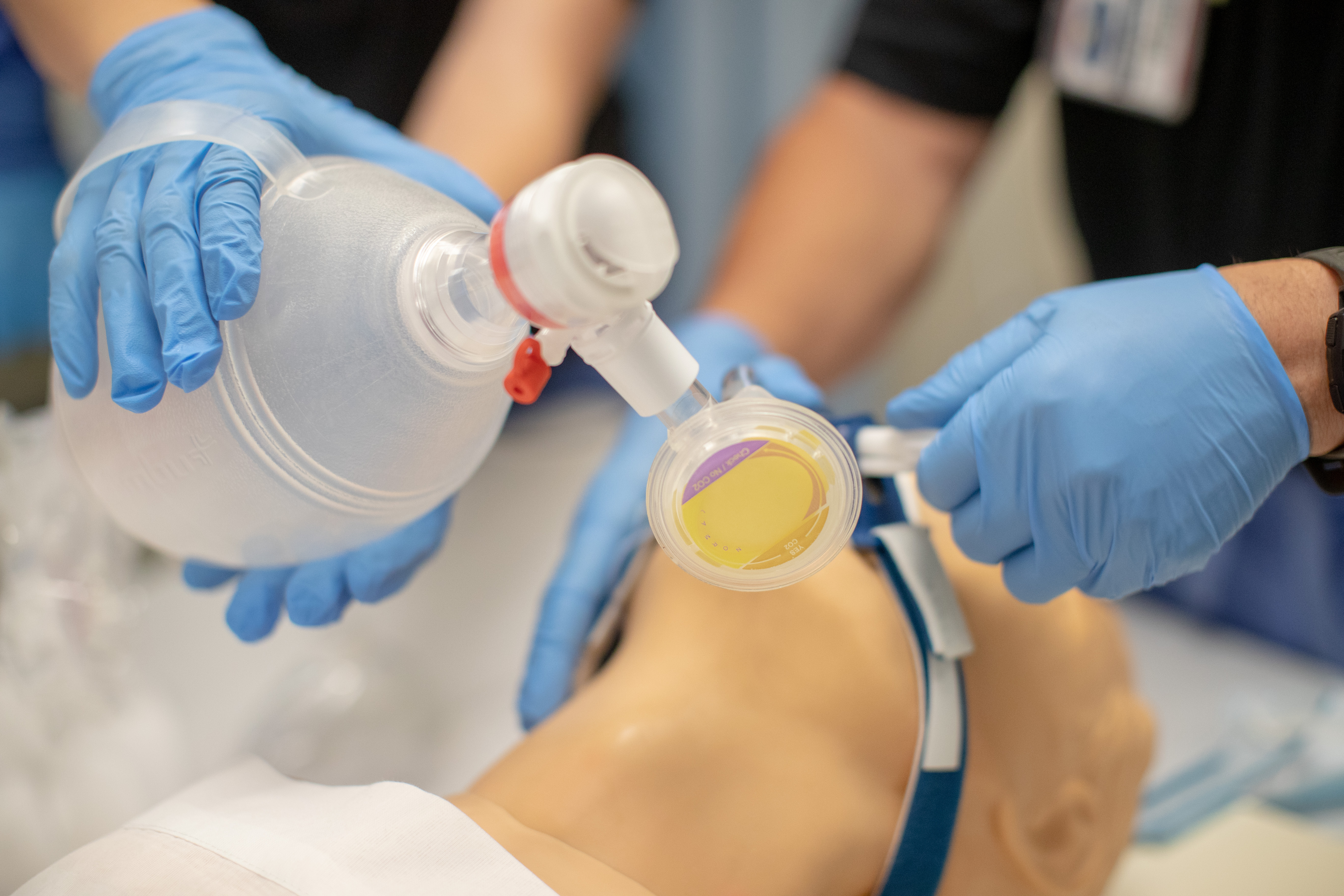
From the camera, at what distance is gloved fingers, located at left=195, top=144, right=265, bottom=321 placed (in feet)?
2.15

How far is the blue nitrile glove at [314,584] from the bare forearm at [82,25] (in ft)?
1.81

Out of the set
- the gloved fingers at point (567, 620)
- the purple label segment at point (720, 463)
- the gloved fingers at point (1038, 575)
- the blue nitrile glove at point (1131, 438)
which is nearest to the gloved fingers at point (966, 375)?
the blue nitrile glove at point (1131, 438)

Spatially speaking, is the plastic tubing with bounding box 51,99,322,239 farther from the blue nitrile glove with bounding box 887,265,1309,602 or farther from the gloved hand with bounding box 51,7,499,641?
the blue nitrile glove with bounding box 887,265,1309,602

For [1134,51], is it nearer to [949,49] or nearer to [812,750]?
[949,49]

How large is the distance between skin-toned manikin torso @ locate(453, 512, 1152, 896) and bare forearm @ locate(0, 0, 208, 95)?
2.55 ft

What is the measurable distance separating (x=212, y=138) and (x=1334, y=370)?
89 cm

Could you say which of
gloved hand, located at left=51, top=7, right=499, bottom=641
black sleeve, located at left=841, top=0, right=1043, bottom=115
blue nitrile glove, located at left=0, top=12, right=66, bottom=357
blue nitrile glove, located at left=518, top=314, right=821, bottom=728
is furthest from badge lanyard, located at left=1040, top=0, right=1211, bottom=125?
blue nitrile glove, located at left=0, top=12, right=66, bottom=357

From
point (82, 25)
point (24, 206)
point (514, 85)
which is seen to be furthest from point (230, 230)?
point (24, 206)

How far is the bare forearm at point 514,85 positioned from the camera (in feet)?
4.19

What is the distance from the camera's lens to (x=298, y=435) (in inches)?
26.3

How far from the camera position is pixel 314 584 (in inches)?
35.6

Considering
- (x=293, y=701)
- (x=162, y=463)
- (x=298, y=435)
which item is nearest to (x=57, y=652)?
(x=293, y=701)

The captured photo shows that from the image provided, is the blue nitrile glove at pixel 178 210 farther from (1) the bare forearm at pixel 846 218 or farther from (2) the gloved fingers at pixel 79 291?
(1) the bare forearm at pixel 846 218

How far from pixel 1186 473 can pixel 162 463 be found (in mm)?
782
